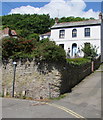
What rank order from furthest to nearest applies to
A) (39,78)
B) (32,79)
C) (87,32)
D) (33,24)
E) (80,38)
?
(33,24) < (80,38) < (87,32) < (32,79) < (39,78)

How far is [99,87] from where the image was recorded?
16094mm

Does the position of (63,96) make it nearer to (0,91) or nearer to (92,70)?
(0,91)

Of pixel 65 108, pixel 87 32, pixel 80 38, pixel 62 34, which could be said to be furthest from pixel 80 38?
pixel 65 108

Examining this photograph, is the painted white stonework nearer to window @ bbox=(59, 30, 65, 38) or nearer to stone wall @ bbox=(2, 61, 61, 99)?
window @ bbox=(59, 30, 65, 38)

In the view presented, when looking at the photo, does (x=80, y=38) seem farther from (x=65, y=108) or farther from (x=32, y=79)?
(x=65, y=108)

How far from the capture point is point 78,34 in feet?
113

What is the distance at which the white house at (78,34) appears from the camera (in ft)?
109

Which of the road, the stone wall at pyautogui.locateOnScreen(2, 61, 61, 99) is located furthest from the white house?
the road

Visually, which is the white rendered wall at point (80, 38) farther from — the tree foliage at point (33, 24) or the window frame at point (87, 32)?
the tree foliage at point (33, 24)

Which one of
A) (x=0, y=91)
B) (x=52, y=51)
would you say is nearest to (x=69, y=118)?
(x=52, y=51)

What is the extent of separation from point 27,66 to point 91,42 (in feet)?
68.2

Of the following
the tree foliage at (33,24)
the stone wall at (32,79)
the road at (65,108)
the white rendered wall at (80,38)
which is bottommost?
the road at (65,108)

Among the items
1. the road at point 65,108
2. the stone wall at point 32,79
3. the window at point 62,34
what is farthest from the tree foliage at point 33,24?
the road at point 65,108

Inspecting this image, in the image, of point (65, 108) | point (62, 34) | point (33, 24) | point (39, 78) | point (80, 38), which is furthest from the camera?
point (33, 24)
